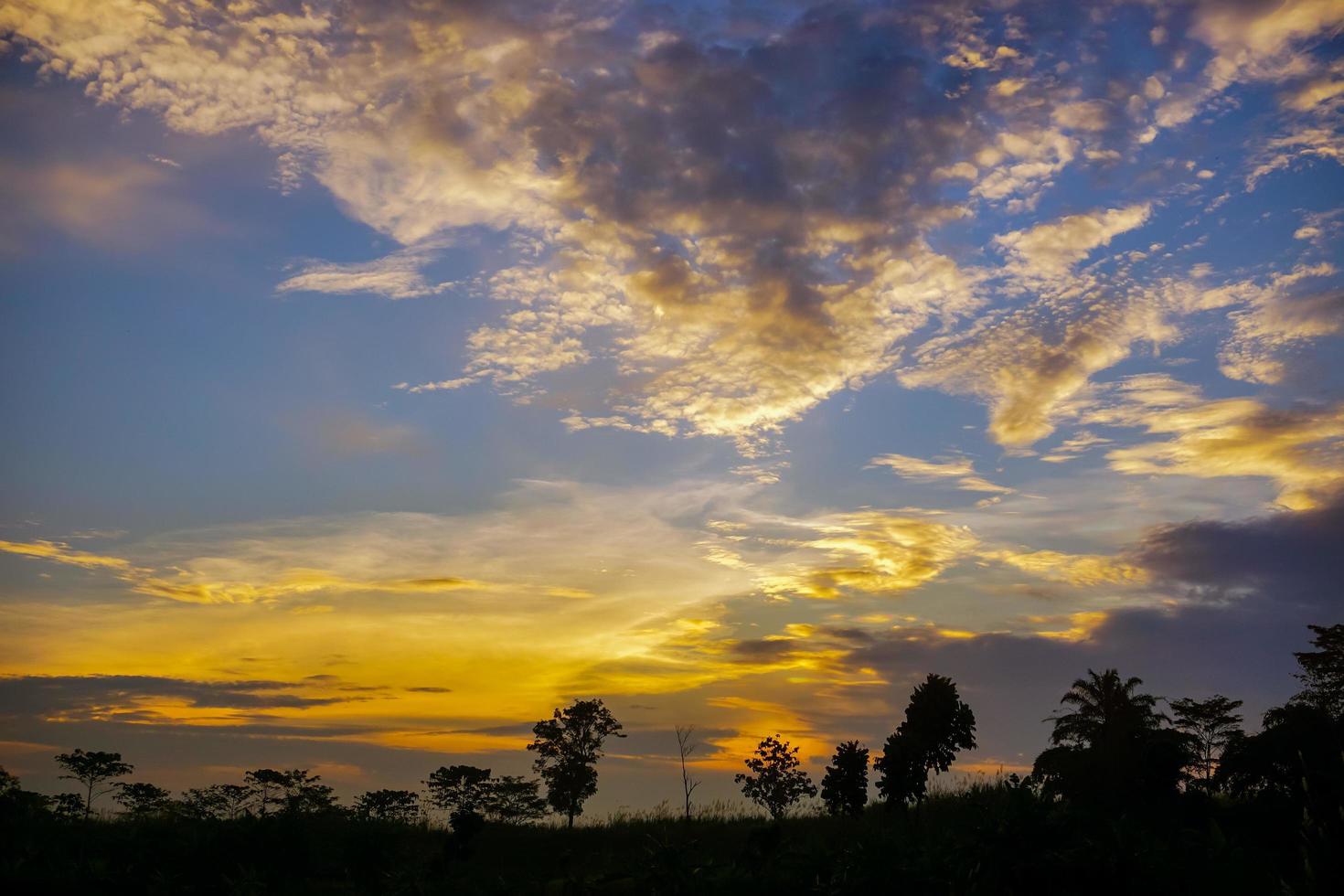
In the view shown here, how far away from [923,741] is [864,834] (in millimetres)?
14070

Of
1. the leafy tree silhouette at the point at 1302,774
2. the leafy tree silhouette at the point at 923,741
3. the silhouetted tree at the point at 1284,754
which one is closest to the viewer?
the leafy tree silhouette at the point at 1302,774

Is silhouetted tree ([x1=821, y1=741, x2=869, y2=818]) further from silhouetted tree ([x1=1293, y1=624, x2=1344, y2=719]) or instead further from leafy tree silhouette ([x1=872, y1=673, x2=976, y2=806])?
silhouetted tree ([x1=1293, y1=624, x2=1344, y2=719])

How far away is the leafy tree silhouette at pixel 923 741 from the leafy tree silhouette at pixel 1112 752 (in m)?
4.25

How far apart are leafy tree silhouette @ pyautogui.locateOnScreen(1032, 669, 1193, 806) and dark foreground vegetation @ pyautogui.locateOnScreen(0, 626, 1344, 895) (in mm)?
118

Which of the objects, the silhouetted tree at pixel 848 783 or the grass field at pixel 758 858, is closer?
the grass field at pixel 758 858

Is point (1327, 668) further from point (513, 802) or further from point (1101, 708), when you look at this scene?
point (513, 802)

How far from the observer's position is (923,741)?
121 feet

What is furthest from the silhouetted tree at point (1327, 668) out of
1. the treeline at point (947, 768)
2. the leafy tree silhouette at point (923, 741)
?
the leafy tree silhouette at point (923, 741)

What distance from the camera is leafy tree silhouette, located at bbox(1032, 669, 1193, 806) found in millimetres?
30172

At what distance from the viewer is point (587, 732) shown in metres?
51.7

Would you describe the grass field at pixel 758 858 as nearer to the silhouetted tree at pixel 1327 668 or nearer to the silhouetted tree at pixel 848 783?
the silhouetted tree at pixel 848 783

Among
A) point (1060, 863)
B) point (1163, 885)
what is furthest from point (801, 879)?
point (1163, 885)

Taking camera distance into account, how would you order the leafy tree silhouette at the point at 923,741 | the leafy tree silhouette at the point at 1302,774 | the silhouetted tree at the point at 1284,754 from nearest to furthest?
1. the leafy tree silhouette at the point at 1302,774
2. the silhouetted tree at the point at 1284,754
3. the leafy tree silhouette at the point at 923,741

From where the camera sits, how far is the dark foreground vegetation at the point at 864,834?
1419 cm
